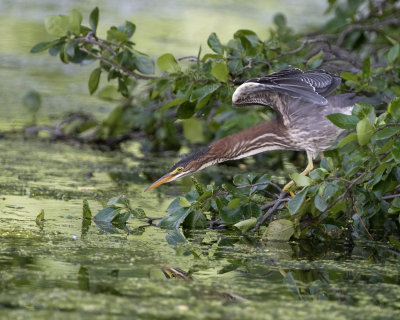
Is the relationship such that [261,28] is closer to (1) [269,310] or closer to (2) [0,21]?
(2) [0,21]

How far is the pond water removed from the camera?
3.60 metres

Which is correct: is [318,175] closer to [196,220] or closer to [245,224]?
[245,224]

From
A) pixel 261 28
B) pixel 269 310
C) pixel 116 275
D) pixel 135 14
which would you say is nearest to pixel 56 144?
pixel 116 275

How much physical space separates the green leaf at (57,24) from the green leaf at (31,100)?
9.46 ft

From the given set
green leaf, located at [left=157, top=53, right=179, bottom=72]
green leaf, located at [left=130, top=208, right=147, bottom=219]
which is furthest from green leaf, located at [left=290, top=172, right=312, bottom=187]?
green leaf, located at [left=157, top=53, right=179, bottom=72]

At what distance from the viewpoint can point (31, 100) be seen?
28.5ft

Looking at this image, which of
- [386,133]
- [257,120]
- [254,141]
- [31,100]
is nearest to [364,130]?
[386,133]

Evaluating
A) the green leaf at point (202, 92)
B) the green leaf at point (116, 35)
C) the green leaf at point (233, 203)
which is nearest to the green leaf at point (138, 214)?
the green leaf at point (233, 203)

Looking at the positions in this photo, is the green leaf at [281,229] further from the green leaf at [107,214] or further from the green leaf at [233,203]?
the green leaf at [107,214]

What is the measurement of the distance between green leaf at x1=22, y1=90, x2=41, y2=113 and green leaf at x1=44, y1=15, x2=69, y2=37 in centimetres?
288

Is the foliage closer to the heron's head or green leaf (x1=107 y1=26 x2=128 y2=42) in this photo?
green leaf (x1=107 y1=26 x2=128 y2=42)

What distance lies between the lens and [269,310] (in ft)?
11.8

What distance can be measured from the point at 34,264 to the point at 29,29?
9128mm

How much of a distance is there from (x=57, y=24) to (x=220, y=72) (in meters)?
1.18
